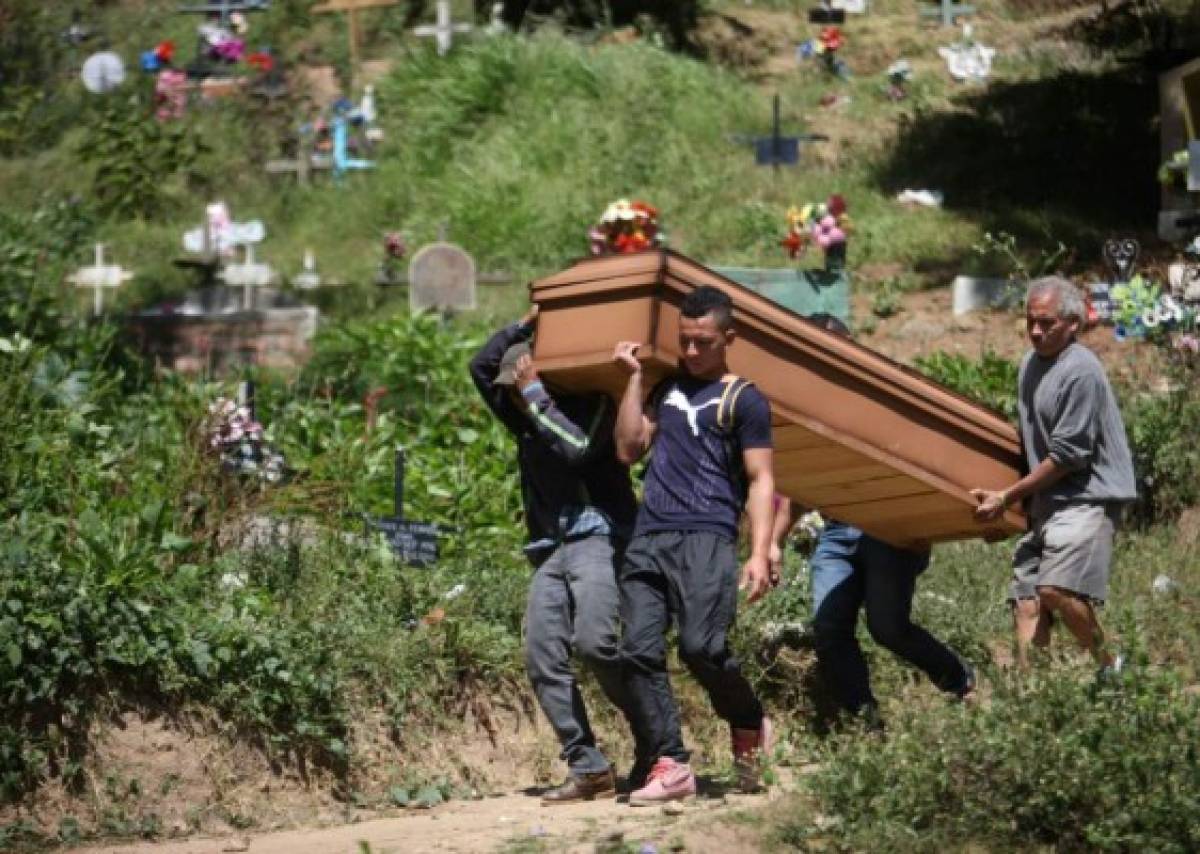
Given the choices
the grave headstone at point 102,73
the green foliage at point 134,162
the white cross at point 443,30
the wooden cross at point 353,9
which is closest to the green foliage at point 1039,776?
the green foliage at point 134,162

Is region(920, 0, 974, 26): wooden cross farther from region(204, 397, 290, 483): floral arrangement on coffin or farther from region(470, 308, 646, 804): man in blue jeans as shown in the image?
region(470, 308, 646, 804): man in blue jeans

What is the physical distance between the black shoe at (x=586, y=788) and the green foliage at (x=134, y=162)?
1575 centimetres

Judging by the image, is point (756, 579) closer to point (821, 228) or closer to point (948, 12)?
point (821, 228)

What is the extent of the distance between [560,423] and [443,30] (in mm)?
16428

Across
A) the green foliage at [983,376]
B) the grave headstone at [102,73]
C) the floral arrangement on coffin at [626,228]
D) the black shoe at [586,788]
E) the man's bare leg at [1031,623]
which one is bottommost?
the grave headstone at [102,73]

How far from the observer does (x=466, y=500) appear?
11.8 m

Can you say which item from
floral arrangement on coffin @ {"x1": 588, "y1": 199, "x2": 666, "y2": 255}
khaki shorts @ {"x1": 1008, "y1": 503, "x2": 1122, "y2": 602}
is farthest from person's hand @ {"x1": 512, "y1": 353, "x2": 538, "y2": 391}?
floral arrangement on coffin @ {"x1": 588, "y1": 199, "x2": 666, "y2": 255}

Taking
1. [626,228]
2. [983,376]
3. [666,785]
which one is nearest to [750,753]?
[666,785]

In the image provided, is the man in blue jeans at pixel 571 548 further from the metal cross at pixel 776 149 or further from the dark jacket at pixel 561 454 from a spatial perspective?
the metal cross at pixel 776 149

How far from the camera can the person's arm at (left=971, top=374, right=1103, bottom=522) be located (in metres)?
7.64

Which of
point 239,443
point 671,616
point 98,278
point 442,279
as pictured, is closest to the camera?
point 671,616

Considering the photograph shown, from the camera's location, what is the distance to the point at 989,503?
7758 millimetres

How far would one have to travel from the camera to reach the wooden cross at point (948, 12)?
23266 mm

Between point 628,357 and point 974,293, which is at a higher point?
point 628,357
